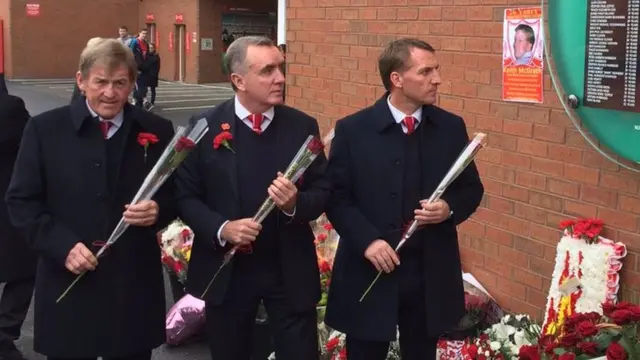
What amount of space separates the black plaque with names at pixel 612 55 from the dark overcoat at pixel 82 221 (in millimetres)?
2119

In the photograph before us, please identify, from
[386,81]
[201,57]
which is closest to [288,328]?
[386,81]

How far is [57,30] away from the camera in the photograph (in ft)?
111

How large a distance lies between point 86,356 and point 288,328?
0.80 meters

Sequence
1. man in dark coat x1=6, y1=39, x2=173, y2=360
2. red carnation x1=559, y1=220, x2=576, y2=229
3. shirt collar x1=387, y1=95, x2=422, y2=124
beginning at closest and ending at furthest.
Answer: man in dark coat x1=6, y1=39, x2=173, y2=360 → shirt collar x1=387, y1=95, x2=422, y2=124 → red carnation x1=559, y1=220, x2=576, y2=229

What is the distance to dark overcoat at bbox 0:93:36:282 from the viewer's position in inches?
190

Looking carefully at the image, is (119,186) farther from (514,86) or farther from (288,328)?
(514,86)

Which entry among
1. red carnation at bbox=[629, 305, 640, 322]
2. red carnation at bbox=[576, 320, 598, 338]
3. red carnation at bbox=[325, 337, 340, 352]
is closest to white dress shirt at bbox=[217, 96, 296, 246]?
red carnation at bbox=[576, 320, 598, 338]

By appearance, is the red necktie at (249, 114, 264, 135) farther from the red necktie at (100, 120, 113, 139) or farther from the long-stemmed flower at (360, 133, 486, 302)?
the long-stemmed flower at (360, 133, 486, 302)

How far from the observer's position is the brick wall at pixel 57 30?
33.1 m

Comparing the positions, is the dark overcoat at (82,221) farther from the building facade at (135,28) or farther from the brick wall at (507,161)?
the building facade at (135,28)

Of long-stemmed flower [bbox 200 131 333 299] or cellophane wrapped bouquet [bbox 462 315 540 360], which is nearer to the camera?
long-stemmed flower [bbox 200 131 333 299]

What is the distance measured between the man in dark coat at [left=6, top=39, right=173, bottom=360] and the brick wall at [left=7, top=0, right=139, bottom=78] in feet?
102

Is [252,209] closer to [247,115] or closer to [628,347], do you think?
[247,115]

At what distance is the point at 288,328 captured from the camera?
10.6 feet
